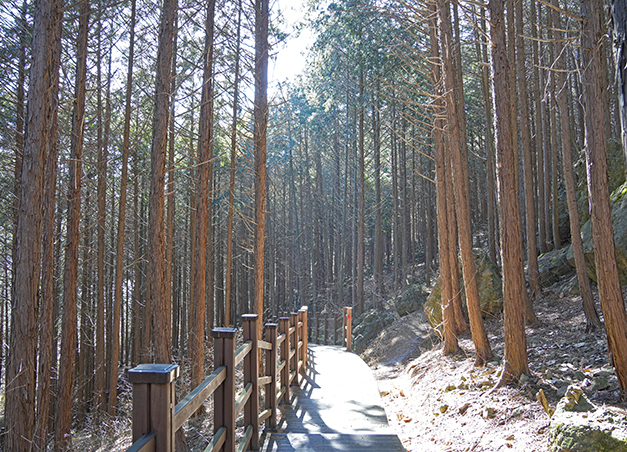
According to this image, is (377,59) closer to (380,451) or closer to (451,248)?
(451,248)

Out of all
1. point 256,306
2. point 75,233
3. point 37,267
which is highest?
point 75,233

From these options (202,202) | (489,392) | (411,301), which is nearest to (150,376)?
(489,392)

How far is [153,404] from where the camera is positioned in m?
1.91

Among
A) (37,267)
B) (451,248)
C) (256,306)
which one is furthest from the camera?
(256,306)

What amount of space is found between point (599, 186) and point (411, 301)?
11.0 meters

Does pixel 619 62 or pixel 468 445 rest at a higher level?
pixel 619 62

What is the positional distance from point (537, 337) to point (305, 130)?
22.7 m

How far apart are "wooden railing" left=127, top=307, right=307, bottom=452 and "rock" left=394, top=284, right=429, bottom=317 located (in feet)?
28.4

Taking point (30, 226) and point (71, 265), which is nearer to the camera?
point (30, 226)

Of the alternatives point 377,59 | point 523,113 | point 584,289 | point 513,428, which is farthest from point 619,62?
point 377,59

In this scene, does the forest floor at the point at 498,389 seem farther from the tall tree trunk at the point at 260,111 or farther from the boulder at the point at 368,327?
the boulder at the point at 368,327

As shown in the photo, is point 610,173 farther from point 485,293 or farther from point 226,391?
point 226,391

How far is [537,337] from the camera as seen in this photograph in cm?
785

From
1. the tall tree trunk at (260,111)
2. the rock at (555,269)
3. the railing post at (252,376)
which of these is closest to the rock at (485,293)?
the rock at (555,269)
